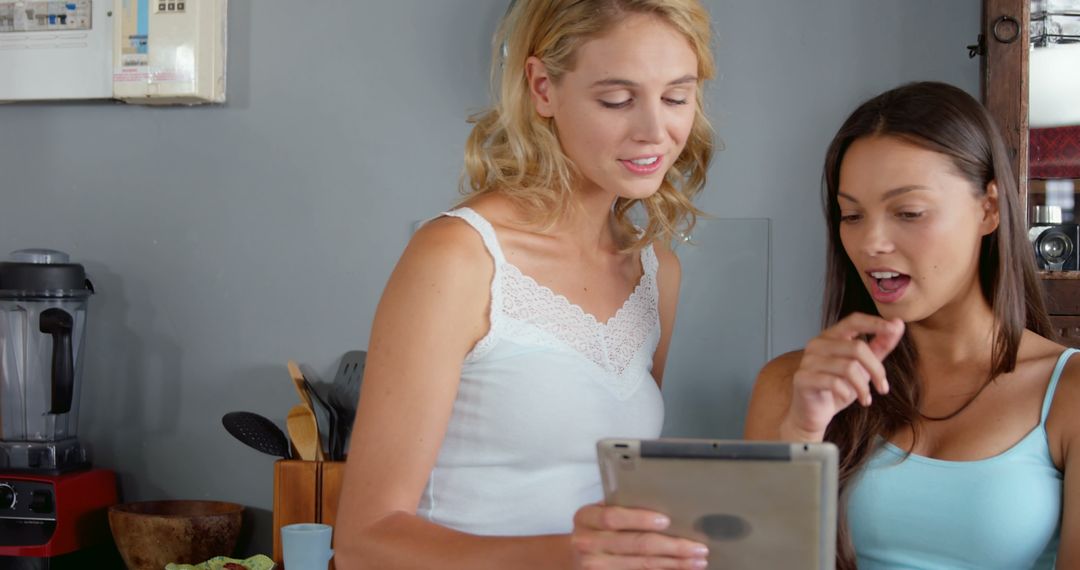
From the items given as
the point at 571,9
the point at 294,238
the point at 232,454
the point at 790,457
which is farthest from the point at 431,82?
the point at 790,457

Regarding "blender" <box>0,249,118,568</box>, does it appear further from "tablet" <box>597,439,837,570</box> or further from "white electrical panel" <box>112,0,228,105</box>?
"tablet" <box>597,439,837,570</box>

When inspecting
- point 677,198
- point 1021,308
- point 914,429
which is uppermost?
point 677,198

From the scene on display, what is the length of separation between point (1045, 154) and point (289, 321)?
148 cm

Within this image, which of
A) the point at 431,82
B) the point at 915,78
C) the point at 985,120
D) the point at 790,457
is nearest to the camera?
the point at 790,457

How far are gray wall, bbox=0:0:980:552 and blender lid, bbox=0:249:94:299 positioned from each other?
176mm

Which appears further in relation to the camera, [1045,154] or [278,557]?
[278,557]

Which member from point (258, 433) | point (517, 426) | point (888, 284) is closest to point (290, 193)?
point (258, 433)

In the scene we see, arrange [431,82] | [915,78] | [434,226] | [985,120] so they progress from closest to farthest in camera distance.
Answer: [434,226] → [985,120] → [915,78] → [431,82]

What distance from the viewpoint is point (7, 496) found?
216cm

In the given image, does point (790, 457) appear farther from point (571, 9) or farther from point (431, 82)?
point (431, 82)

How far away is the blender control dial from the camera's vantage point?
216cm

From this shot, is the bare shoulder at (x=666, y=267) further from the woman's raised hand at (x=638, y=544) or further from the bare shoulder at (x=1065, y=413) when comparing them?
the woman's raised hand at (x=638, y=544)

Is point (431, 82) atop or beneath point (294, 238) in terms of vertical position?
atop

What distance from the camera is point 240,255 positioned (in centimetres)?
241
